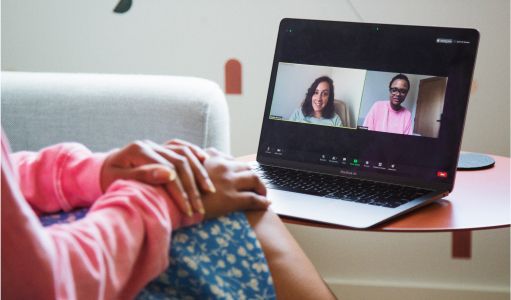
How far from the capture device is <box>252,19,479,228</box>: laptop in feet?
3.85

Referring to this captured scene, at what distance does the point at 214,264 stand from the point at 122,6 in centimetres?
124

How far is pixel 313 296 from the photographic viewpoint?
3.05 feet

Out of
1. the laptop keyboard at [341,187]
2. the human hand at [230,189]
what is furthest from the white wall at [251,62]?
the human hand at [230,189]

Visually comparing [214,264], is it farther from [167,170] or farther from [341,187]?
[341,187]

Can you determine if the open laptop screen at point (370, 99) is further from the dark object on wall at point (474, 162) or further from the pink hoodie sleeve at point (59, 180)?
the pink hoodie sleeve at point (59, 180)

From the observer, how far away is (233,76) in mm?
1935

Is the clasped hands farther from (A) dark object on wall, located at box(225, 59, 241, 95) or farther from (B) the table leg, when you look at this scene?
(B) the table leg

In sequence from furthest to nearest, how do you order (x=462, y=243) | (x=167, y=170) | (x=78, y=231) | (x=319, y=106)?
1. (x=462, y=243)
2. (x=319, y=106)
3. (x=167, y=170)
4. (x=78, y=231)

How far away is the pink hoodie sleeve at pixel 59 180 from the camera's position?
87 centimetres

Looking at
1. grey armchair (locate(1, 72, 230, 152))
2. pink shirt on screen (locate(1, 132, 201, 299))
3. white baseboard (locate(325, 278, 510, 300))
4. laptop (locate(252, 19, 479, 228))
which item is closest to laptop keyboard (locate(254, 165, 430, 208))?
laptop (locate(252, 19, 479, 228))

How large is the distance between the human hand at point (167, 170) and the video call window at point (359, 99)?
42 cm

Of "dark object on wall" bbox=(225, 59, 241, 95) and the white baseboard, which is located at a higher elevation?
"dark object on wall" bbox=(225, 59, 241, 95)

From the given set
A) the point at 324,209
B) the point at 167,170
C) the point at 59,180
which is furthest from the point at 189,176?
the point at 324,209

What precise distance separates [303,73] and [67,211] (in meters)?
0.58
